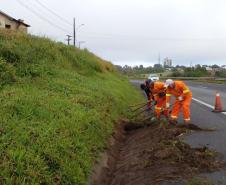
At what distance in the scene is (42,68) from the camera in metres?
15.6

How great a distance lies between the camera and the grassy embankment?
6.44 m

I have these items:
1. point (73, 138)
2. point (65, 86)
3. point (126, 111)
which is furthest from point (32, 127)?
point (126, 111)

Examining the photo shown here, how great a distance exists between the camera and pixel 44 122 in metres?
8.72

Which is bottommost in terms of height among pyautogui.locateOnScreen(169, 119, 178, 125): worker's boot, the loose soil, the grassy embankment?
the loose soil

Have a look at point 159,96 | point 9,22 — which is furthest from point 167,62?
point 159,96

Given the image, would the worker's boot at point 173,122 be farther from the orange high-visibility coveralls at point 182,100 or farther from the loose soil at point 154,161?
Answer: the loose soil at point 154,161

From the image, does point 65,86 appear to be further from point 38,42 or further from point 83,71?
point 83,71

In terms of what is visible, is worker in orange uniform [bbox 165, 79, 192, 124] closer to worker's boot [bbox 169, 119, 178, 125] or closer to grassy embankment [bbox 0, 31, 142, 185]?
worker's boot [bbox 169, 119, 178, 125]

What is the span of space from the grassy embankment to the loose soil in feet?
1.50

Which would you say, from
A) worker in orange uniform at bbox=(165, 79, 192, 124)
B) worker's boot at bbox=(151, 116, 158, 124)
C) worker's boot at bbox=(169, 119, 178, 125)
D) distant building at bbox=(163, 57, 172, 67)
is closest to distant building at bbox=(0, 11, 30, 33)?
worker's boot at bbox=(151, 116, 158, 124)

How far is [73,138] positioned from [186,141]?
9.82ft

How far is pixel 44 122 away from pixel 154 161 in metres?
2.28

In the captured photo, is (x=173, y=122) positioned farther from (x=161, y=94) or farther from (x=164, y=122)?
(x=161, y=94)

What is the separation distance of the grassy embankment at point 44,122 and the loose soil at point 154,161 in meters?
0.46
